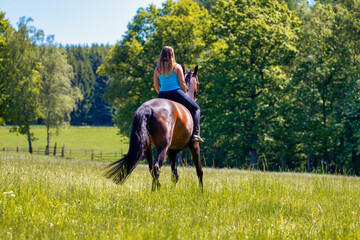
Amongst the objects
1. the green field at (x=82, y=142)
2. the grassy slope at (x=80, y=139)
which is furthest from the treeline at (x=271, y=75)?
the grassy slope at (x=80, y=139)

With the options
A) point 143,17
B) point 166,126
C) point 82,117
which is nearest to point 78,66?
point 82,117

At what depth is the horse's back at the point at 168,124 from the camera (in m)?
6.48

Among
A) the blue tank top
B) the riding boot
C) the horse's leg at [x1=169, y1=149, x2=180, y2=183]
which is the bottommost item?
the horse's leg at [x1=169, y1=149, x2=180, y2=183]

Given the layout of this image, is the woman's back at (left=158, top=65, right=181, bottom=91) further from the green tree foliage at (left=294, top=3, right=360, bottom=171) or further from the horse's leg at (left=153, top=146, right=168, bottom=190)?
the green tree foliage at (left=294, top=3, right=360, bottom=171)

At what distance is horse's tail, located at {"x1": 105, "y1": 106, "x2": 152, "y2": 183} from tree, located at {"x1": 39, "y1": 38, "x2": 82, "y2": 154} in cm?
4706

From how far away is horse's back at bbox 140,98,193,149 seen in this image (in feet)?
21.2

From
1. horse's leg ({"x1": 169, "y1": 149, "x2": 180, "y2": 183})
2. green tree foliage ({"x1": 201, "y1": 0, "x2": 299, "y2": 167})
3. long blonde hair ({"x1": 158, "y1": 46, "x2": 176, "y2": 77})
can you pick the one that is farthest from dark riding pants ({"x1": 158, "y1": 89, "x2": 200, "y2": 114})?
green tree foliage ({"x1": 201, "y1": 0, "x2": 299, "y2": 167})

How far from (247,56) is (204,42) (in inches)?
245

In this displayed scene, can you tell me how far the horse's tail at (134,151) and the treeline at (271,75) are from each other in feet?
77.8

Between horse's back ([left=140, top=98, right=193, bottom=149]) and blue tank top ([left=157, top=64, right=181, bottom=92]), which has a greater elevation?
blue tank top ([left=157, top=64, right=181, bottom=92])

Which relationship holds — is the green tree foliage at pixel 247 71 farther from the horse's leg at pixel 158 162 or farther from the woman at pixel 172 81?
the horse's leg at pixel 158 162

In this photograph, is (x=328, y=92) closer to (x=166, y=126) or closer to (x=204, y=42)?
(x=204, y=42)

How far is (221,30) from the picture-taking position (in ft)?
108

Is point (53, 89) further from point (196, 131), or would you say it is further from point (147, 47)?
point (196, 131)
